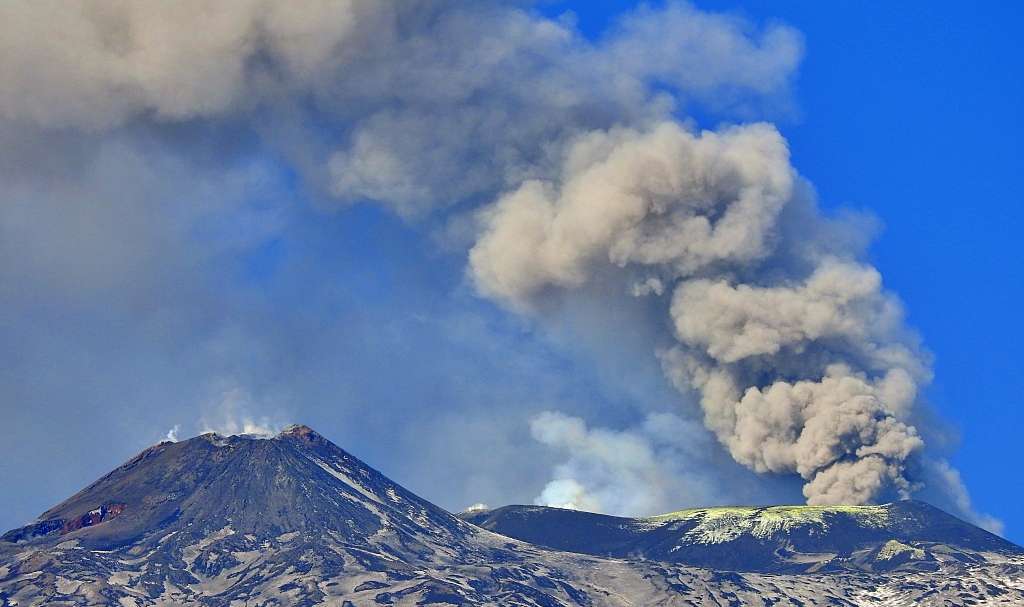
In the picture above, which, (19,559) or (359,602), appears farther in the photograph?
(19,559)

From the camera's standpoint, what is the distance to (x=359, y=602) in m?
187

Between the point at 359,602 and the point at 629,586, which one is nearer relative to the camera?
the point at 359,602

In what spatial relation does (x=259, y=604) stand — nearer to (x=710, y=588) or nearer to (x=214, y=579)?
(x=214, y=579)

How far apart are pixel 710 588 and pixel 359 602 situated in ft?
125

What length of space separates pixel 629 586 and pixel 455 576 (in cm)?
1848

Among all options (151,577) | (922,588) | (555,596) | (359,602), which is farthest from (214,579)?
(922,588)

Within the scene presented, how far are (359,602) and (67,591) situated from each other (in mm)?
29509

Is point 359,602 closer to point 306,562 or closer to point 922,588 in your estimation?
point 306,562

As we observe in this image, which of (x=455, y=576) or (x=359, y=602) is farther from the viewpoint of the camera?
(x=455, y=576)

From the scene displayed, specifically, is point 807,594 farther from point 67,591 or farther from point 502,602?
point 67,591

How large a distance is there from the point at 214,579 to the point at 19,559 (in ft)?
69.2

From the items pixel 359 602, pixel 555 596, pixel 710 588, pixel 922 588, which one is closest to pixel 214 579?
pixel 359 602

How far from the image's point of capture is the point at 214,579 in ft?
650

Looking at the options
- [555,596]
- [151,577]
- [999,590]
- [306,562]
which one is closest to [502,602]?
[555,596]
